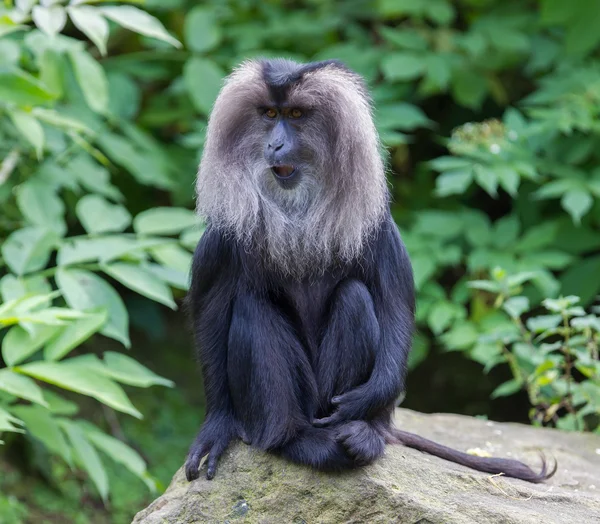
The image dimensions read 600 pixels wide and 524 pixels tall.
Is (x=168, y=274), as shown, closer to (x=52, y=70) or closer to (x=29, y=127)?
(x=29, y=127)

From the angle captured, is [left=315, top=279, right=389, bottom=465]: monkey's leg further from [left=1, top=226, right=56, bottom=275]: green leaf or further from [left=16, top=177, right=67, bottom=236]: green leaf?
[left=16, top=177, right=67, bottom=236]: green leaf

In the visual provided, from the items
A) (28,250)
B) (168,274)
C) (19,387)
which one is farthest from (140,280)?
(19,387)

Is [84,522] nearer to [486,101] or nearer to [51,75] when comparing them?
[51,75]

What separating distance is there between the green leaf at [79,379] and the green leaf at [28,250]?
92 cm

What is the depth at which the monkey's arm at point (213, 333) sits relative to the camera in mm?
4598

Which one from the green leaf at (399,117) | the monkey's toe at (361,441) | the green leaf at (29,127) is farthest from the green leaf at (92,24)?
the monkey's toe at (361,441)

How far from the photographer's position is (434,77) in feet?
23.7

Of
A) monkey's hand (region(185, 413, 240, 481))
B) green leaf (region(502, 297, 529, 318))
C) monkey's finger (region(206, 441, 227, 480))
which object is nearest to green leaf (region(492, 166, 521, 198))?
green leaf (region(502, 297, 529, 318))

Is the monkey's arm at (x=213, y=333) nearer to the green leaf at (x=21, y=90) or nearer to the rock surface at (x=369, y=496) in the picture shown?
the rock surface at (x=369, y=496)

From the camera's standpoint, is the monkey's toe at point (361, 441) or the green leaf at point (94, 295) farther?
the green leaf at point (94, 295)

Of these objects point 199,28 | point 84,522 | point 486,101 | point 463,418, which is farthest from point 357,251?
point 486,101

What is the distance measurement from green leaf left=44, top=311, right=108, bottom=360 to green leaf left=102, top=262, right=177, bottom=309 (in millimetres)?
410

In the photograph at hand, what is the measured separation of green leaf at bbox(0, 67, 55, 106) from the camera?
537 centimetres

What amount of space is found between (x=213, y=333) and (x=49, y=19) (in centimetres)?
214
